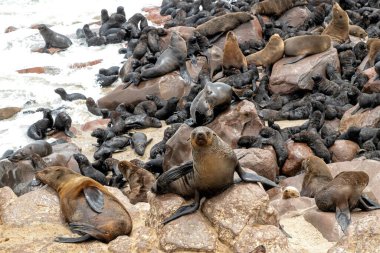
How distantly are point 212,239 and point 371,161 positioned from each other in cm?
370

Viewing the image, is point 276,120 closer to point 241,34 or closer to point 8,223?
point 241,34

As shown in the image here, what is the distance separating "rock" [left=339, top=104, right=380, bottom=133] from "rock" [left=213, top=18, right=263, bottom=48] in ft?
17.3

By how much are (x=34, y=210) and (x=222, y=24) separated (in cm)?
1009

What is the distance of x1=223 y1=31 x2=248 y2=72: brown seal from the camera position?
13281mm

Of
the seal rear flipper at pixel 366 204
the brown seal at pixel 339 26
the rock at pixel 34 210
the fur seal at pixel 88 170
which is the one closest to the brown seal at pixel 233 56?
the brown seal at pixel 339 26

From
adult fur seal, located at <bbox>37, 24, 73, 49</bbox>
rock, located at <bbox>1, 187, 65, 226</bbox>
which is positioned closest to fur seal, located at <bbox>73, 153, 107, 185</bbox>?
rock, located at <bbox>1, 187, 65, 226</bbox>

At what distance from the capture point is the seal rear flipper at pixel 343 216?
6.04m

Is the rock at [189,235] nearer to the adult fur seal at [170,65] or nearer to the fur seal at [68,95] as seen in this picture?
the adult fur seal at [170,65]

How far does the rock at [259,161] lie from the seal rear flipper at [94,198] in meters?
2.73

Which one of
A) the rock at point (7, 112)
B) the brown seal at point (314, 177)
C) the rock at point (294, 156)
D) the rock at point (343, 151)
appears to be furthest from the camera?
the rock at point (7, 112)

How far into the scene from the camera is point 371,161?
323 inches

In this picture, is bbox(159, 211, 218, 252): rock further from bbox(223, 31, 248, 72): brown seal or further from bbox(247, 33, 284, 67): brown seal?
bbox(247, 33, 284, 67): brown seal

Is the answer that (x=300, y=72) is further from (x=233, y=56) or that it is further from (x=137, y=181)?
Result: (x=137, y=181)

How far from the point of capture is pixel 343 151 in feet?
31.6
